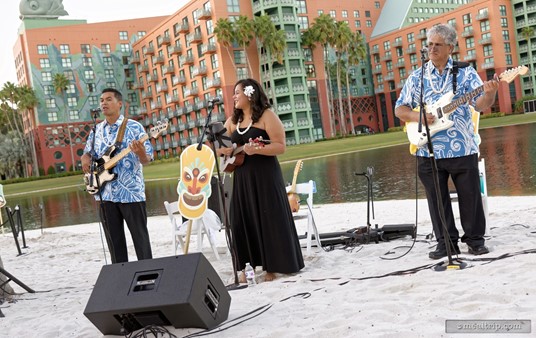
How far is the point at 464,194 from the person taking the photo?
230 inches

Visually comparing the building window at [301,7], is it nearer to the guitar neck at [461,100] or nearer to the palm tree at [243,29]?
the palm tree at [243,29]

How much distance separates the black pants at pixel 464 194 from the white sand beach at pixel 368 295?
0.85 feet

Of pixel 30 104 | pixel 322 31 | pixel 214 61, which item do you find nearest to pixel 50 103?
pixel 30 104

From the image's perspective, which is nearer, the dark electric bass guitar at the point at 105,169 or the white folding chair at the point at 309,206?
the dark electric bass guitar at the point at 105,169

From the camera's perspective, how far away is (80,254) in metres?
10.2

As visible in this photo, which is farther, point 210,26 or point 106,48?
point 106,48

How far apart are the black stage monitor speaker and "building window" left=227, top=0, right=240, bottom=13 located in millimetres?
64080

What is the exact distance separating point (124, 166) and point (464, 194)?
343 centimetres

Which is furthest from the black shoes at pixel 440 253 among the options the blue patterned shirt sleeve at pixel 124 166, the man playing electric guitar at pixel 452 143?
the blue patterned shirt sleeve at pixel 124 166

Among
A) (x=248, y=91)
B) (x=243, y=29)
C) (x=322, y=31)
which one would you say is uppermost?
(x=243, y=29)

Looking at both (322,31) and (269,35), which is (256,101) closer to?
(269,35)

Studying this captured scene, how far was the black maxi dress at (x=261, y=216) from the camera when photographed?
600 centimetres

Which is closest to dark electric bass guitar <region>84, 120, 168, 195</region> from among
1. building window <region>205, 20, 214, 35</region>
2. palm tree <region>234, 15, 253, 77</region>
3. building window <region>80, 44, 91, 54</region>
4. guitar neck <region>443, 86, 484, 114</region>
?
guitar neck <region>443, 86, 484, 114</region>

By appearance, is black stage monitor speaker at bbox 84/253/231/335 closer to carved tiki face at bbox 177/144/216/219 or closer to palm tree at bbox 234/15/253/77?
carved tiki face at bbox 177/144/216/219
